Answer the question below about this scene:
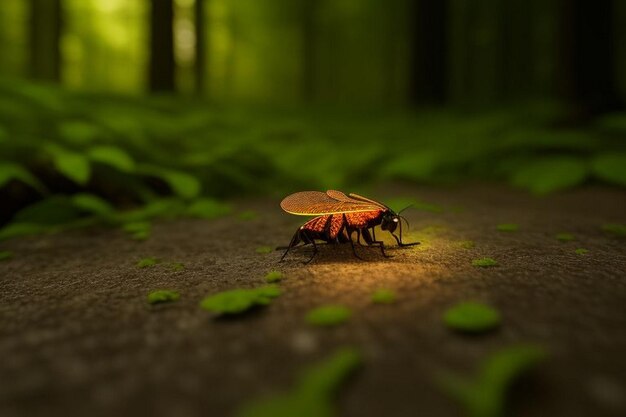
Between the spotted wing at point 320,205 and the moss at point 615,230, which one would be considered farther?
the moss at point 615,230

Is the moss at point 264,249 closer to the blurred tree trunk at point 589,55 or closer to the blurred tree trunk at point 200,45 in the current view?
the blurred tree trunk at point 589,55

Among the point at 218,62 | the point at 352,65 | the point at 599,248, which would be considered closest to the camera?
the point at 599,248

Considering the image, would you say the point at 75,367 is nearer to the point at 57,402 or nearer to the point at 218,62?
the point at 57,402

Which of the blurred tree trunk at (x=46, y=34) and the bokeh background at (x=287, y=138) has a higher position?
the blurred tree trunk at (x=46, y=34)

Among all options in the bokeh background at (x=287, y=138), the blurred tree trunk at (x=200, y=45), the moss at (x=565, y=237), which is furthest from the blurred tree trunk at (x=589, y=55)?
the blurred tree trunk at (x=200, y=45)

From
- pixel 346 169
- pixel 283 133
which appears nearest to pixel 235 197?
pixel 346 169
